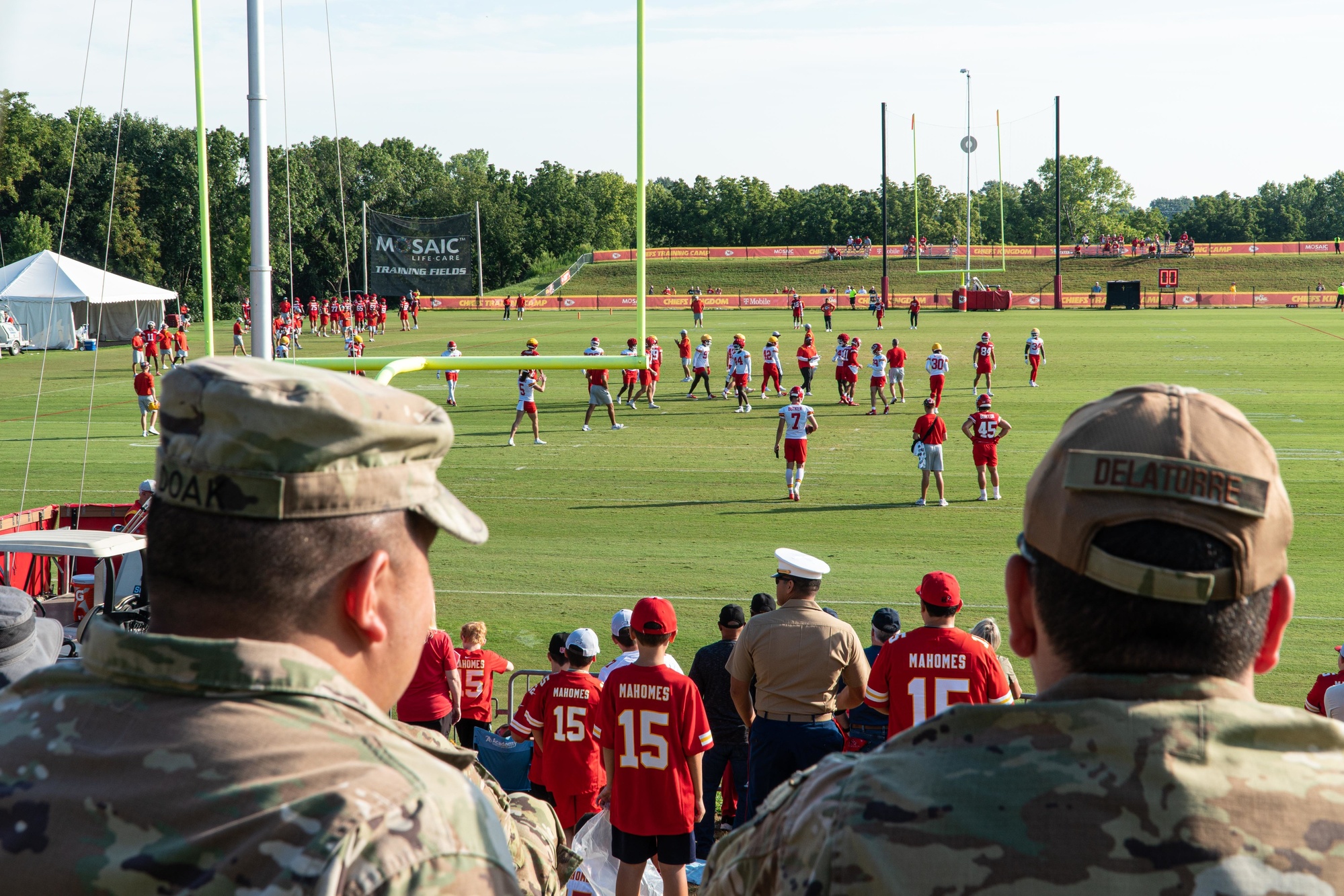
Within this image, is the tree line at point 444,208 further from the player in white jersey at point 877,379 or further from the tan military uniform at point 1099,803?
the tan military uniform at point 1099,803

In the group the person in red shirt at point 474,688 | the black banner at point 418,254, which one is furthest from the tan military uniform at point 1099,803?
the black banner at point 418,254

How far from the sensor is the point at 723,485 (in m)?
21.2

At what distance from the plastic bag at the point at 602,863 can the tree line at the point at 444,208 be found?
28463 mm

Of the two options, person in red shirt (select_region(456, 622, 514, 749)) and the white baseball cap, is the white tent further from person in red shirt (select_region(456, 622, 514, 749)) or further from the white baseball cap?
the white baseball cap

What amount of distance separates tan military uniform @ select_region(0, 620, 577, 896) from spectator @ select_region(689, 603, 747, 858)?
19.2ft

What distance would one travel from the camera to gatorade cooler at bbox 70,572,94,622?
11750 millimetres

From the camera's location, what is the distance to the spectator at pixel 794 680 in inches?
261

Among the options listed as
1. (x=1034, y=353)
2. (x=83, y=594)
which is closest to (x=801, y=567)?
(x=83, y=594)

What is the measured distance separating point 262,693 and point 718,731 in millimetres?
6201

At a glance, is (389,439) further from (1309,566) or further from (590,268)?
(590,268)

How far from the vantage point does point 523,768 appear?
7703 mm

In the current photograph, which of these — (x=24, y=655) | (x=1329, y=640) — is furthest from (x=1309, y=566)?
(x=24, y=655)

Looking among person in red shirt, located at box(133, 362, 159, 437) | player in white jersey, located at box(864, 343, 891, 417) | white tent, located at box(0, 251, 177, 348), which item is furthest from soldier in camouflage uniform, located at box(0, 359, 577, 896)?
white tent, located at box(0, 251, 177, 348)

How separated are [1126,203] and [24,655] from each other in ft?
494
